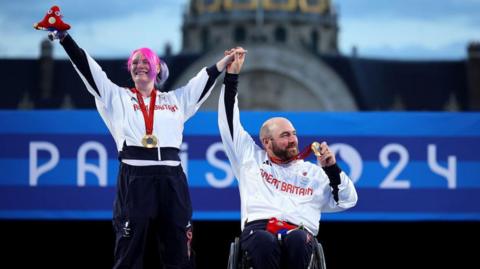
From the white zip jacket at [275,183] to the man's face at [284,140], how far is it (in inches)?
4.9

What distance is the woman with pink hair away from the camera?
24.6 feet

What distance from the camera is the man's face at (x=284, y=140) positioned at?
25.1ft

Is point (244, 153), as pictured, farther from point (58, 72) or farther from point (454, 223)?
point (58, 72)

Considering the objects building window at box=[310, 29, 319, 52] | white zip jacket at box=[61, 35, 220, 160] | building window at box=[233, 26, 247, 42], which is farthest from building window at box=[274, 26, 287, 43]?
white zip jacket at box=[61, 35, 220, 160]

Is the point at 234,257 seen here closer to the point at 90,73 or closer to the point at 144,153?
the point at 144,153

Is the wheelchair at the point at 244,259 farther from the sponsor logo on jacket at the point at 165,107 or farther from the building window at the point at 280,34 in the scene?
the building window at the point at 280,34

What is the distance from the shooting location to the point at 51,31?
747cm

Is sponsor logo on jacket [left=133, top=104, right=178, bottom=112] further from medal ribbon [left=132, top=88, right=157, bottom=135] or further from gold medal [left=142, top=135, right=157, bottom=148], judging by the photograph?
gold medal [left=142, top=135, right=157, bottom=148]

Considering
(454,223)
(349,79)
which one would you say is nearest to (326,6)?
(349,79)

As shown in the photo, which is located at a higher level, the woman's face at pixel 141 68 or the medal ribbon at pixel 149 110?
the woman's face at pixel 141 68

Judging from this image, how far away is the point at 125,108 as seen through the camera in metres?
7.61

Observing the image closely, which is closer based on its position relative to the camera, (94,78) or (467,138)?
(94,78)

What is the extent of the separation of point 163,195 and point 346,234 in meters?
3.10

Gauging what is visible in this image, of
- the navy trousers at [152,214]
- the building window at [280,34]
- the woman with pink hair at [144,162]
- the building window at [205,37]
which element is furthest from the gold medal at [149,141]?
the building window at [205,37]
